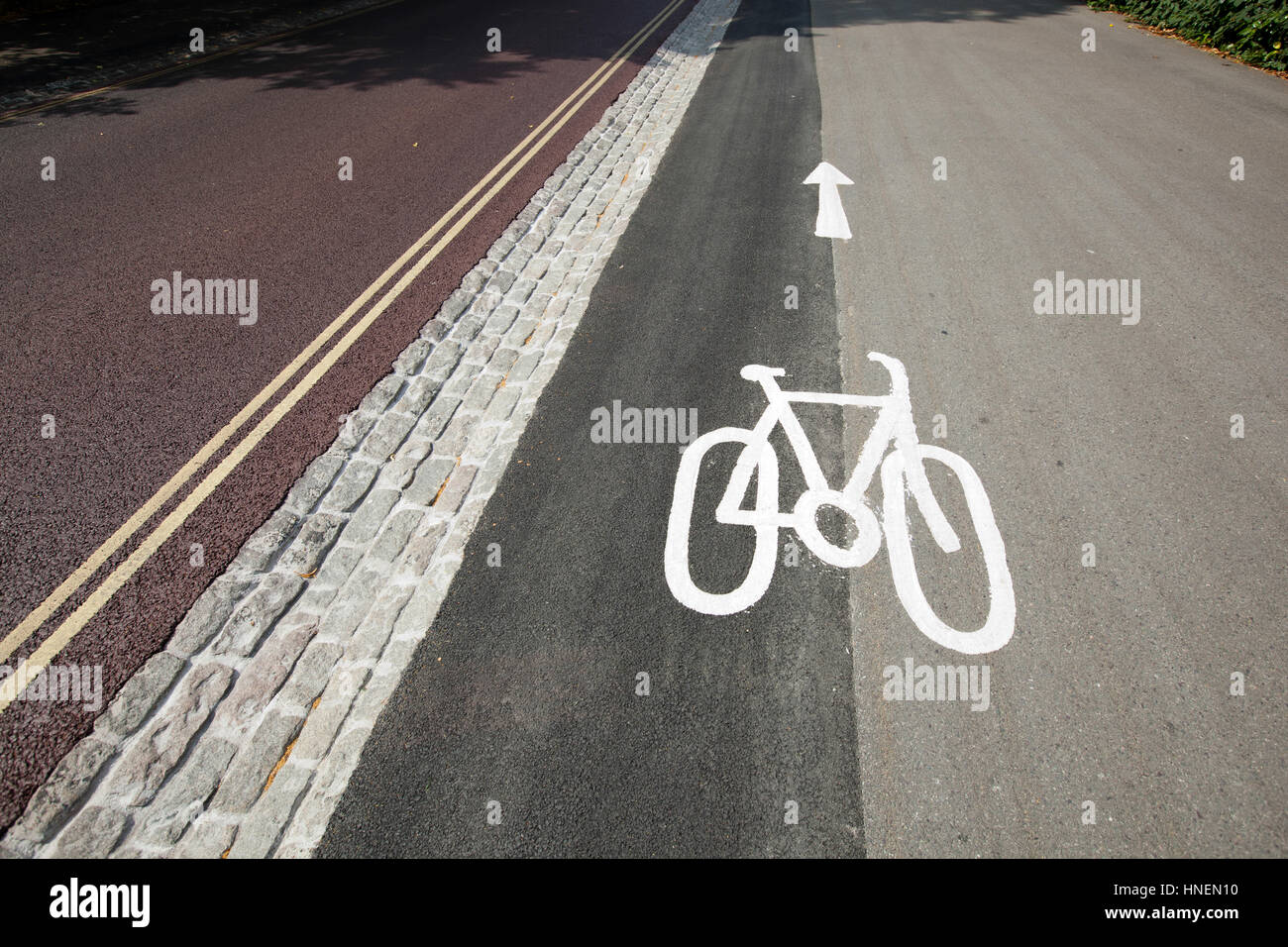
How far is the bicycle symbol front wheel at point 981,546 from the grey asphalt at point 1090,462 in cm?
8

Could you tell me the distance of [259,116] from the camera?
10398 mm

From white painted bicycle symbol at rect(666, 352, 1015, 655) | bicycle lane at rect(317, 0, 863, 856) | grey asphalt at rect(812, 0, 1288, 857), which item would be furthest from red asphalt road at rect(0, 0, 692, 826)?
grey asphalt at rect(812, 0, 1288, 857)

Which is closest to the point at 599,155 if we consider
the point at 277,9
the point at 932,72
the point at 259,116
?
the point at 259,116

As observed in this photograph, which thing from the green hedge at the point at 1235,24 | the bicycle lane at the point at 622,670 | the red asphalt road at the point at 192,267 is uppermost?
the green hedge at the point at 1235,24

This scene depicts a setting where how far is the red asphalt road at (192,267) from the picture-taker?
4.12m

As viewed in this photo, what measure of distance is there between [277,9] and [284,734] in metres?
20.3

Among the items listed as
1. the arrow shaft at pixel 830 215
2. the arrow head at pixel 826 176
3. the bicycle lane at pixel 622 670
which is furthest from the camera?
the arrow head at pixel 826 176

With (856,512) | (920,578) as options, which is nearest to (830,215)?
(856,512)

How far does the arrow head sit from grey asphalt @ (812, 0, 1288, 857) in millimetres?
221

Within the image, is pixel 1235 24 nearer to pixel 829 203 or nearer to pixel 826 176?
pixel 826 176

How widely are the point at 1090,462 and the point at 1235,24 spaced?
1448 cm

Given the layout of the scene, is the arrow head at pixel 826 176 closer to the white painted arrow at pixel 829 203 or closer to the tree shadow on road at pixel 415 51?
the white painted arrow at pixel 829 203

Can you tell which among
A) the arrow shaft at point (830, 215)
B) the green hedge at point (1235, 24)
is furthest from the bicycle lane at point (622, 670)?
the green hedge at point (1235, 24)

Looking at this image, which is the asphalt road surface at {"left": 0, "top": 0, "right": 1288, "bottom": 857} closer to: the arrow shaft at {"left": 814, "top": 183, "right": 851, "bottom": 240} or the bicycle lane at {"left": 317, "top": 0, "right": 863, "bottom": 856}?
the bicycle lane at {"left": 317, "top": 0, "right": 863, "bottom": 856}
